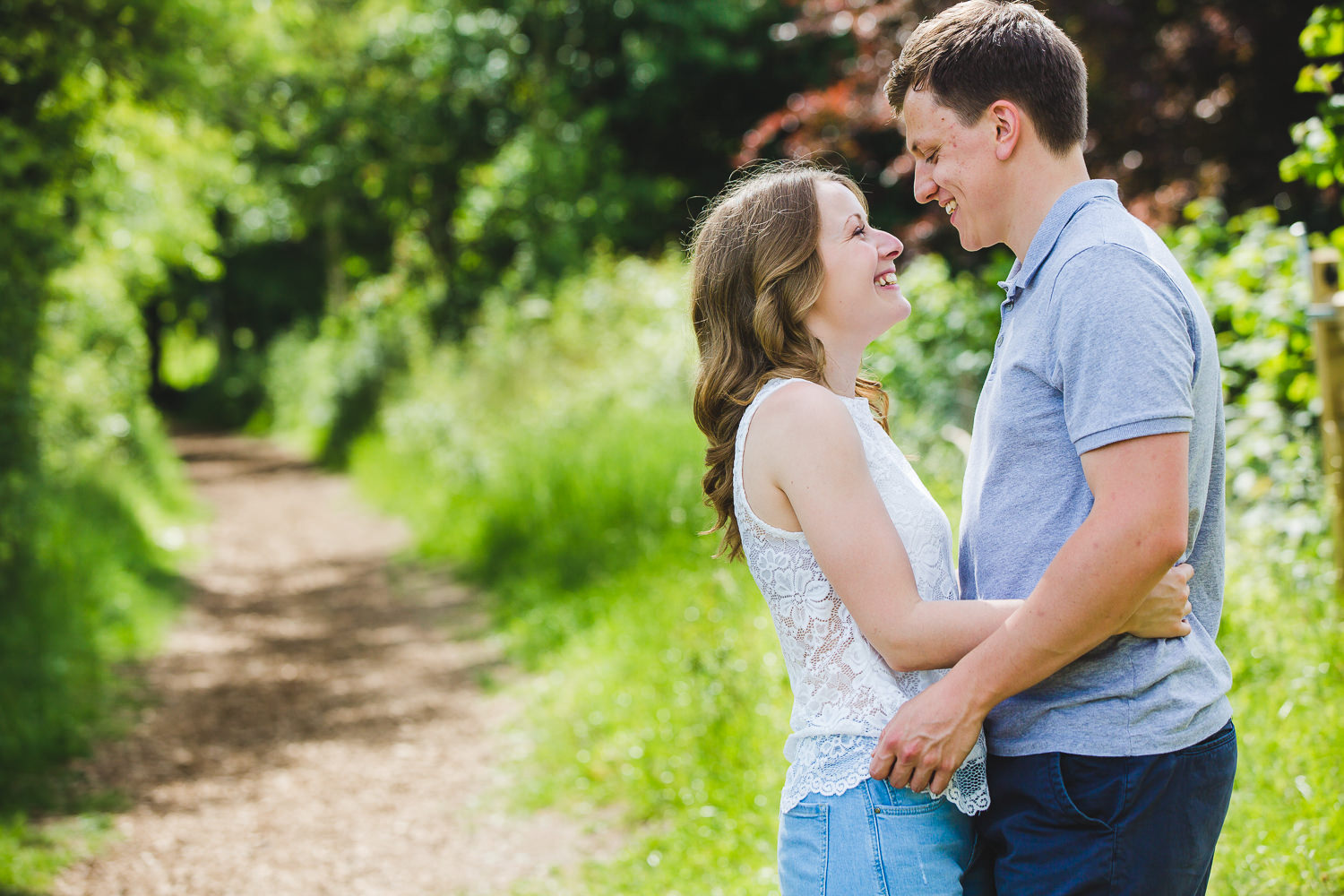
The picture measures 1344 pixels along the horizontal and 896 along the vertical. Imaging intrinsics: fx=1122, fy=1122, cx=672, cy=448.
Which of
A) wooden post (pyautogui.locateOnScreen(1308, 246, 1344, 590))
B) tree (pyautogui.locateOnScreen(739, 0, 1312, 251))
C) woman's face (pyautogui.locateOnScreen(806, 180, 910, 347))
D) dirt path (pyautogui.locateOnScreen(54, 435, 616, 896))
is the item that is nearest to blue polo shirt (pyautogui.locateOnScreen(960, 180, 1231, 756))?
woman's face (pyautogui.locateOnScreen(806, 180, 910, 347))

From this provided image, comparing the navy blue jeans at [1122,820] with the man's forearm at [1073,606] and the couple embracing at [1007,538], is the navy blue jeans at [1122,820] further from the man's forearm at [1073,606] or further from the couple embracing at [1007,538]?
the man's forearm at [1073,606]

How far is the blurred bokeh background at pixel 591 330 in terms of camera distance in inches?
161

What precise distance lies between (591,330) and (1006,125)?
9449mm

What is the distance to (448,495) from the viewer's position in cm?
1055

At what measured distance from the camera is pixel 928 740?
1.63m

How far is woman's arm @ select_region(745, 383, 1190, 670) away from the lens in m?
1.65

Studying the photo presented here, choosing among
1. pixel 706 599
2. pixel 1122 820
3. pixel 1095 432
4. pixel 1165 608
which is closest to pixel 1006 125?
pixel 1095 432

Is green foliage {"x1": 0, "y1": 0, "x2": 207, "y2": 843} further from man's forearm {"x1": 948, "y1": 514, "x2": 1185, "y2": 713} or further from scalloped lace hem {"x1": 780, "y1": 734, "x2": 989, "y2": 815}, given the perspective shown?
man's forearm {"x1": 948, "y1": 514, "x2": 1185, "y2": 713}

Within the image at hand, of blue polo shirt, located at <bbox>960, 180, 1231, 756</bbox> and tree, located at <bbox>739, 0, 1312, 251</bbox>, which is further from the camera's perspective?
tree, located at <bbox>739, 0, 1312, 251</bbox>

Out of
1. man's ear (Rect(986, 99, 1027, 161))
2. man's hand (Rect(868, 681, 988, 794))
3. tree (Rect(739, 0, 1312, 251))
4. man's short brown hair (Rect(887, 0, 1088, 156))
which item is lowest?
man's hand (Rect(868, 681, 988, 794))

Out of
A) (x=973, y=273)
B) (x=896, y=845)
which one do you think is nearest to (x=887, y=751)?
(x=896, y=845)

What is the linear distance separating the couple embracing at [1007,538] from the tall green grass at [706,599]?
4.61ft

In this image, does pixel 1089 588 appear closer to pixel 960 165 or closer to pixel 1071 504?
pixel 1071 504

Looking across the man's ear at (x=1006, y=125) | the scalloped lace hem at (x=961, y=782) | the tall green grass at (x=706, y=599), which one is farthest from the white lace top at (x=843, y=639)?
the tall green grass at (x=706, y=599)
